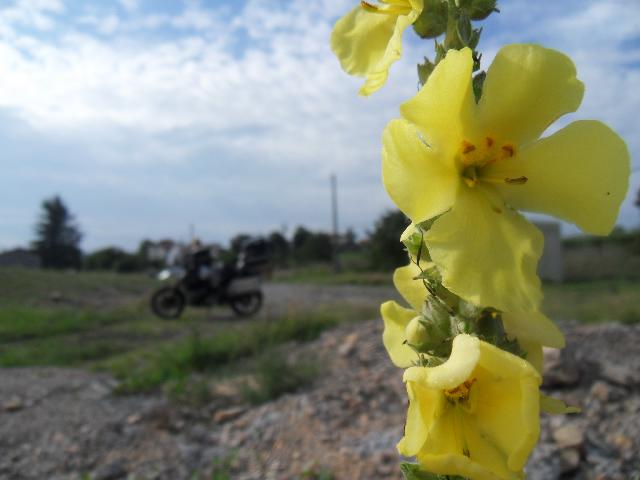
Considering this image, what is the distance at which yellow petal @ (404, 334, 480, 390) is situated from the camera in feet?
3.21

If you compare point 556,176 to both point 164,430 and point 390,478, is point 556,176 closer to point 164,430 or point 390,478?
point 390,478

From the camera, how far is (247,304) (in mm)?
13078

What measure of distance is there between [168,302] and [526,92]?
11860 mm

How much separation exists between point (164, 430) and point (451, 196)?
4.83 m

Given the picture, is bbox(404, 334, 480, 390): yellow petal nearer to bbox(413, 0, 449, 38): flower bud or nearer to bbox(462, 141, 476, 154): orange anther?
bbox(462, 141, 476, 154): orange anther

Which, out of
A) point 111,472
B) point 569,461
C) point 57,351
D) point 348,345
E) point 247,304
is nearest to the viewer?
point 569,461

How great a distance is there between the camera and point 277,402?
5844 millimetres

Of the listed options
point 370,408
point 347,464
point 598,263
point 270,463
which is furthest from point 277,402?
point 598,263

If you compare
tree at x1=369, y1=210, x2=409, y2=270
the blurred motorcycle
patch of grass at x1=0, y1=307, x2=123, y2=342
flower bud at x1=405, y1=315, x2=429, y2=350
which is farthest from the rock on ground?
tree at x1=369, y1=210, x2=409, y2=270

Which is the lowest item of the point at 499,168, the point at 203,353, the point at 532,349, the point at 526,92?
the point at 203,353

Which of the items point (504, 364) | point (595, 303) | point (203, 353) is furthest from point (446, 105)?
point (595, 303)

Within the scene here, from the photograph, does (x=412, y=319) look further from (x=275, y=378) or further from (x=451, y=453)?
(x=275, y=378)

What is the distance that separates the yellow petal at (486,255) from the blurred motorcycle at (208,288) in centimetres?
1168

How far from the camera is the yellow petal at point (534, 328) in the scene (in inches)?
51.8
